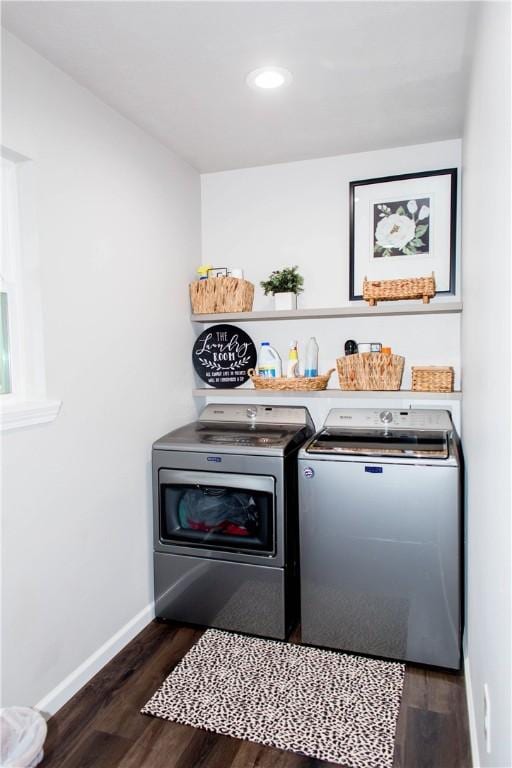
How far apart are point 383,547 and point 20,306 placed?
67.2 inches

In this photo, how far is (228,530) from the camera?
2381 millimetres

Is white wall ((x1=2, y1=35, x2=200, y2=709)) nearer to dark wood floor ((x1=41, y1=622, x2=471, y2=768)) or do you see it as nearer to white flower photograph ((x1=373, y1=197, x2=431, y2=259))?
dark wood floor ((x1=41, y1=622, x2=471, y2=768))

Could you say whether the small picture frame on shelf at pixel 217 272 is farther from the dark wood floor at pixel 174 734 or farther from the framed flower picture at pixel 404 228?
the dark wood floor at pixel 174 734

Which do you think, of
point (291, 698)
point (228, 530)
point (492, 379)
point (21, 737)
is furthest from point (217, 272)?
point (21, 737)

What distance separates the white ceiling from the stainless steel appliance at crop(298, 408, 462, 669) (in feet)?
4.88

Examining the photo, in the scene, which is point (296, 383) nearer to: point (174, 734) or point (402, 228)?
point (402, 228)

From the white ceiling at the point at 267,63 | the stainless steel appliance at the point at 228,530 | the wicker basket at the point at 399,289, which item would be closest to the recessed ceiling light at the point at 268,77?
the white ceiling at the point at 267,63

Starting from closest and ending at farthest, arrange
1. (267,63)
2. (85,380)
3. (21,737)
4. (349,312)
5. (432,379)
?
(21,737)
(267,63)
(85,380)
(432,379)
(349,312)

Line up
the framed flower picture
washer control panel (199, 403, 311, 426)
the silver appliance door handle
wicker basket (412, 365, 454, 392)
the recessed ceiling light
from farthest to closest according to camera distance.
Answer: washer control panel (199, 403, 311, 426) < the framed flower picture < wicker basket (412, 365, 454, 392) < the silver appliance door handle < the recessed ceiling light

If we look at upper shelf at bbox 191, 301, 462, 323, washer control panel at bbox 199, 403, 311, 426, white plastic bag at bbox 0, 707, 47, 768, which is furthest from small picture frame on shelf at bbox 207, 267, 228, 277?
white plastic bag at bbox 0, 707, 47, 768

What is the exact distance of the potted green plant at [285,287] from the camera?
273cm

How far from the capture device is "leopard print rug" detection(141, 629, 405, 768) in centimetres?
171

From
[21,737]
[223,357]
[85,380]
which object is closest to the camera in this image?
[21,737]

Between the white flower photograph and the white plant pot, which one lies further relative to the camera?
the white plant pot
